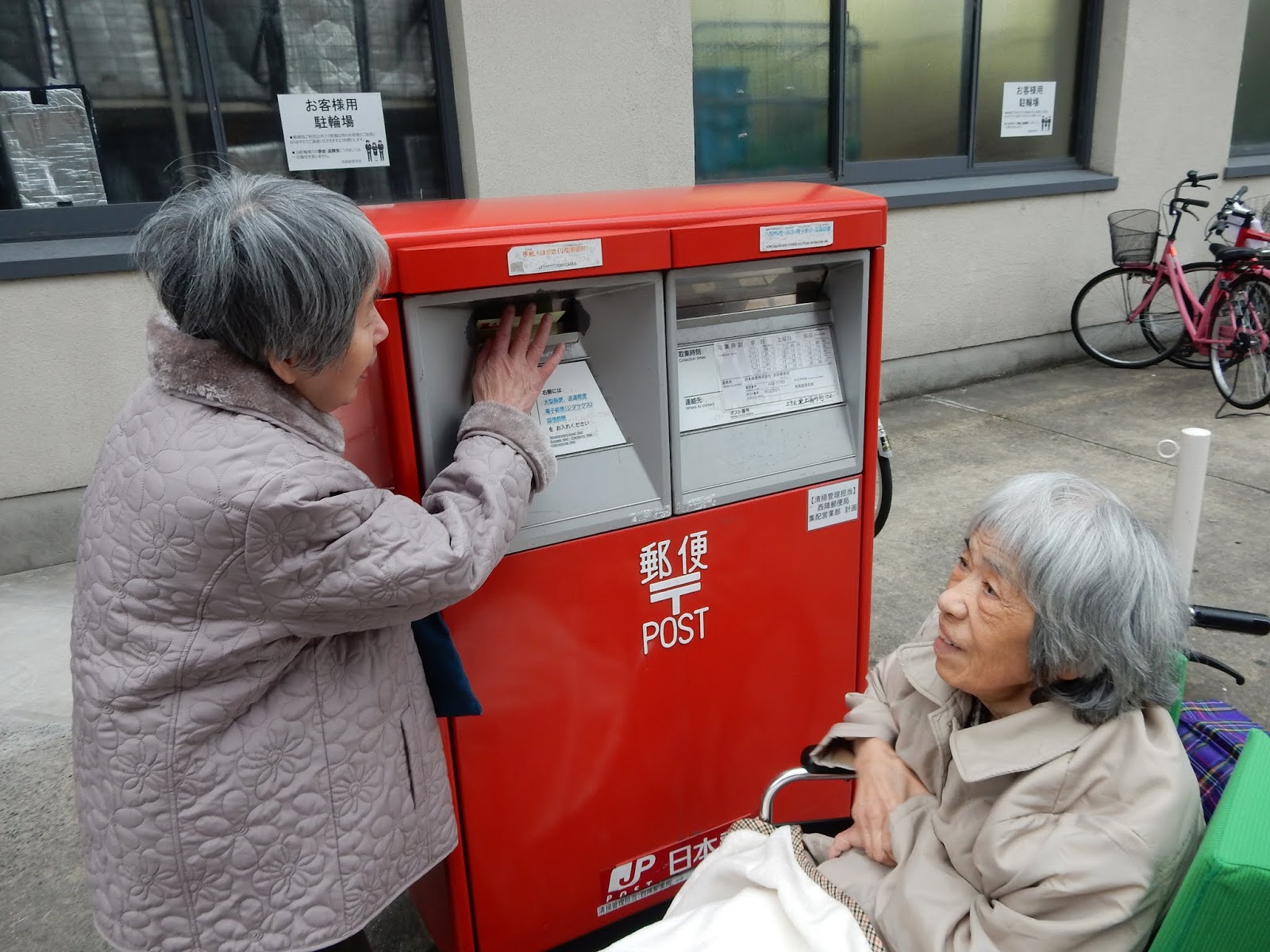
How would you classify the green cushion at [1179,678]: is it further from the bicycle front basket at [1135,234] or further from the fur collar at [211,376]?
the bicycle front basket at [1135,234]

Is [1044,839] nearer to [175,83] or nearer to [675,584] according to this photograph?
[675,584]

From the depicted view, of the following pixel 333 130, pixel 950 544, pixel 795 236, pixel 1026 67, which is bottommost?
pixel 950 544

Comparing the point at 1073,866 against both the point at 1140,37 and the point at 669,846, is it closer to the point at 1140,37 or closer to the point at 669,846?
the point at 669,846

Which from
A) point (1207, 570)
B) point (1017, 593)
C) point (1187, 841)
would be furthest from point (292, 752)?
point (1207, 570)

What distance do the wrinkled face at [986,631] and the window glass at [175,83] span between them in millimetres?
3705

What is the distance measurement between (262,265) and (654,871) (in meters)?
1.51

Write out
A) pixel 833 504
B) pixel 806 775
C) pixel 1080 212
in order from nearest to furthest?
pixel 806 775
pixel 833 504
pixel 1080 212

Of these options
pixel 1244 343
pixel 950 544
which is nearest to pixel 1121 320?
pixel 1244 343

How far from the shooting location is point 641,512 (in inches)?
71.1

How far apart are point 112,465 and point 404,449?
436 mm

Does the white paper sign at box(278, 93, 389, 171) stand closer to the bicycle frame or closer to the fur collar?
the fur collar

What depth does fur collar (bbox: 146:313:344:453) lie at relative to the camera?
120 centimetres

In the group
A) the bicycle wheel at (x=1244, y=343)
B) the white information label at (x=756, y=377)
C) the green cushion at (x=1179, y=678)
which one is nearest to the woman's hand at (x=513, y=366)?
the white information label at (x=756, y=377)

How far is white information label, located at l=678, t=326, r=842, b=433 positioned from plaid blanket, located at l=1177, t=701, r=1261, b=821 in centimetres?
89
